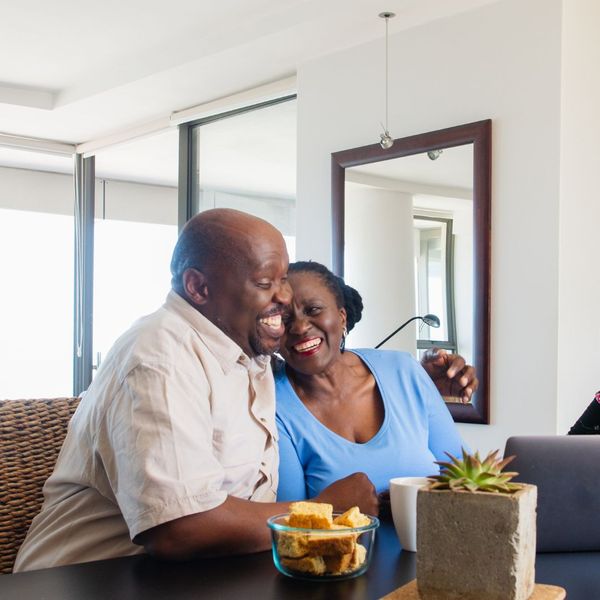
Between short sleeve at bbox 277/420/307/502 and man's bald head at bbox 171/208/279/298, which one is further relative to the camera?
short sleeve at bbox 277/420/307/502

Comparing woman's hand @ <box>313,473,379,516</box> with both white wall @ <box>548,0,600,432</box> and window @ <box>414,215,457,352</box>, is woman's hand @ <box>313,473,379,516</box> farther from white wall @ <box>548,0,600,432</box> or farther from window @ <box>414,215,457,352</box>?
window @ <box>414,215,457,352</box>

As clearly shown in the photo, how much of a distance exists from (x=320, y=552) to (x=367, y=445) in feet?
2.03

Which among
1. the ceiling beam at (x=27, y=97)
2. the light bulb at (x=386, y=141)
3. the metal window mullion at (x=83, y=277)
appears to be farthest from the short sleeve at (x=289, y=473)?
the metal window mullion at (x=83, y=277)

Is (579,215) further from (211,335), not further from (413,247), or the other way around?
(211,335)

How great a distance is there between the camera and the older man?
4.04 feet

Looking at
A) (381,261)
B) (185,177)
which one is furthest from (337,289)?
(185,177)

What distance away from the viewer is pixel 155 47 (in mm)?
4391

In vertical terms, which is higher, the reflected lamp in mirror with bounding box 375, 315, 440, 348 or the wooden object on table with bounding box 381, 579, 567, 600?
the reflected lamp in mirror with bounding box 375, 315, 440, 348

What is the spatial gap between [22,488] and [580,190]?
238 cm

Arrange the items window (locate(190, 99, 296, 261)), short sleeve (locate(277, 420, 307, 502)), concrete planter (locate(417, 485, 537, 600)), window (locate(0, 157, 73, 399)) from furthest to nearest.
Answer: window (locate(0, 157, 73, 399)) < window (locate(190, 99, 296, 261)) < short sleeve (locate(277, 420, 307, 502)) < concrete planter (locate(417, 485, 537, 600))

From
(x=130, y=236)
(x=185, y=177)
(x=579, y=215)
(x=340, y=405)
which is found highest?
(x=185, y=177)

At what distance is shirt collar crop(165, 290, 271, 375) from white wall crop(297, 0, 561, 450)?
73.2 inches

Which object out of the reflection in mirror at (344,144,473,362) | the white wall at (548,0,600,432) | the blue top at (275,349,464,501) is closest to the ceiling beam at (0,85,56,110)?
the reflection in mirror at (344,144,473,362)

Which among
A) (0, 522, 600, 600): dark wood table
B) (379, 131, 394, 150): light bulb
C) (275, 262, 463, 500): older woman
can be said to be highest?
(379, 131, 394, 150): light bulb
